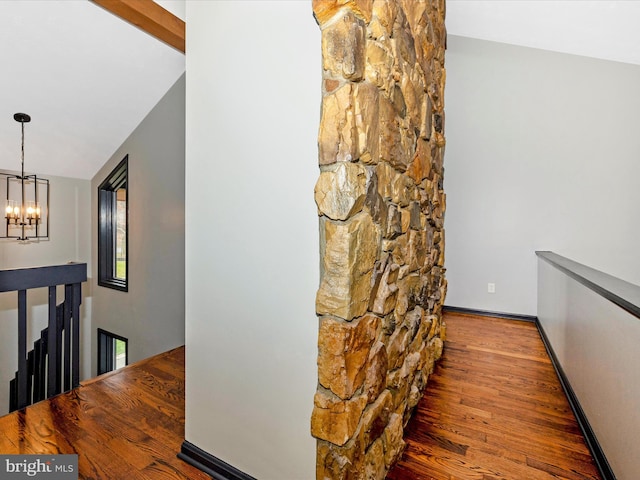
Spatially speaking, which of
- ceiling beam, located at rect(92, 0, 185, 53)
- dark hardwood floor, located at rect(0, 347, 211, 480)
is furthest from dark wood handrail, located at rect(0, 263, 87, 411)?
ceiling beam, located at rect(92, 0, 185, 53)

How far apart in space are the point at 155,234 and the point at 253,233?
315 cm

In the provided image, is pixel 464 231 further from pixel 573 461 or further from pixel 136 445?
pixel 136 445

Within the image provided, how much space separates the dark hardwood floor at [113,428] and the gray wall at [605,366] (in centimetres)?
186

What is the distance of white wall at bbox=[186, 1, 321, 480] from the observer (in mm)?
1297

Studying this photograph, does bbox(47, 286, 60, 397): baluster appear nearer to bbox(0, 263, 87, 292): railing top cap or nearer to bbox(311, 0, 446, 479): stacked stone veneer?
bbox(0, 263, 87, 292): railing top cap

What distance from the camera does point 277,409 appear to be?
55.5 inches

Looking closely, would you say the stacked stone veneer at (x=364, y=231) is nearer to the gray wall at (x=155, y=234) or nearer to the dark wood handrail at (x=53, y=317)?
the dark wood handrail at (x=53, y=317)

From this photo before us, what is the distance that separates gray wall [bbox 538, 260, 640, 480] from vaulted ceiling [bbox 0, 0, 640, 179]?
2566mm

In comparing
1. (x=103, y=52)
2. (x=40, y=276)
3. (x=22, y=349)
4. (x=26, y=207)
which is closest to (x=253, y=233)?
(x=40, y=276)

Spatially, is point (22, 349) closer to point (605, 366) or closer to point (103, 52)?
point (103, 52)

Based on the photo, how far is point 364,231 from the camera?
4.15 feet

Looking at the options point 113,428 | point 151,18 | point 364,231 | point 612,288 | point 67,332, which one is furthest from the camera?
point 151,18

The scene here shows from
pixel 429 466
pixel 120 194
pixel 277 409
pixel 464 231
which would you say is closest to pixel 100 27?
pixel 120 194

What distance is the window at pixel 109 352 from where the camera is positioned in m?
4.82
